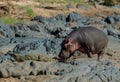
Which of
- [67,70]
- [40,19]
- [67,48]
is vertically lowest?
[40,19]

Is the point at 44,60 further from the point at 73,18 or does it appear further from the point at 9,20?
the point at 73,18

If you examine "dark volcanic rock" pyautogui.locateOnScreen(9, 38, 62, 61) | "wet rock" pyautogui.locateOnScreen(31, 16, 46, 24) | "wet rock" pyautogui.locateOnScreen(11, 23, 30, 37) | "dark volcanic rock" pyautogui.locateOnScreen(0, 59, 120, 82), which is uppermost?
"dark volcanic rock" pyautogui.locateOnScreen(0, 59, 120, 82)

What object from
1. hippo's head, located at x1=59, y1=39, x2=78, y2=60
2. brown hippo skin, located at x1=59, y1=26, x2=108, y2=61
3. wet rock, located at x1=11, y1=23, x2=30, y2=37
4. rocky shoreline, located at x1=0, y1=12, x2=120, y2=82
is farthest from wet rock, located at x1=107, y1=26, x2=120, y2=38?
hippo's head, located at x1=59, y1=39, x2=78, y2=60

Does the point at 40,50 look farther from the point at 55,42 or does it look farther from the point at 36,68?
the point at 36,68

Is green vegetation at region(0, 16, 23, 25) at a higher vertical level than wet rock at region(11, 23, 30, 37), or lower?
lower

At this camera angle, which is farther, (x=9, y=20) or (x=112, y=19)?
(x=112, y=19)

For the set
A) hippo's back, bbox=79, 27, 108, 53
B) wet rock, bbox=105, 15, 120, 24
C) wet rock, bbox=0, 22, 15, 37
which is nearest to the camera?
hippo's back, bbox=79, 27, 108, 53

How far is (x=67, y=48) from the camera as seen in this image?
10.7 metres

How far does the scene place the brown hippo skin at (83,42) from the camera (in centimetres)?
1072

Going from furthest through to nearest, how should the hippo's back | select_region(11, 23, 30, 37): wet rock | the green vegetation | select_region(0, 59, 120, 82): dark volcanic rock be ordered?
the green vegetation, select_region(11, 23, 30, 37): wet rock, the hippo's back, select_region(0, 59, 120, 82): dark volcanic rock

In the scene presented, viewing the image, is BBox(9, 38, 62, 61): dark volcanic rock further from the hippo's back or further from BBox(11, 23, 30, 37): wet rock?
BBox(11, 23, 30, 37): wet rock

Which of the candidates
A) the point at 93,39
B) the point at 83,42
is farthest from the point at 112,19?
the point at 83,42

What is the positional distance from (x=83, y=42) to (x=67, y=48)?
20.2 inches

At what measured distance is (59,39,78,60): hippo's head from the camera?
10623mm
